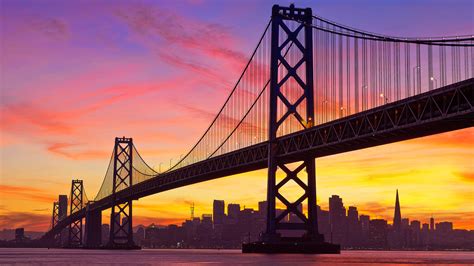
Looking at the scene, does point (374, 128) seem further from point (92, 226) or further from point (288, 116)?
point (92, 226)

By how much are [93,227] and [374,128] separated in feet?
334

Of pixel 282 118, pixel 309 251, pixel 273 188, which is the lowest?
pixel 309 251

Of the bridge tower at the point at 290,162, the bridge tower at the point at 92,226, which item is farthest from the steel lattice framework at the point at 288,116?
the bridge tower at the point at 92,226

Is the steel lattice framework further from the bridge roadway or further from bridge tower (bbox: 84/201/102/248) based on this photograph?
bridge tower (bbox: 84/201/102/248)

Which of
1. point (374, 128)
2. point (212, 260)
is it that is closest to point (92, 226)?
point (212, 260)

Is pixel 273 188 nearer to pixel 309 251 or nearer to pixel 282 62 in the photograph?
pixel 309 251

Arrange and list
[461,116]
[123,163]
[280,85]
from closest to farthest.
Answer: [461,116]
[280,85]
[123,163]

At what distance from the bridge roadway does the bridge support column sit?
69.0 metres

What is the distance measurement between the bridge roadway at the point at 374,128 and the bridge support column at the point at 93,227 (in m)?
69.0

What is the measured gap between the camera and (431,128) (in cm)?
4531

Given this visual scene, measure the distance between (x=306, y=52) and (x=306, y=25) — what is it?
2.07 m

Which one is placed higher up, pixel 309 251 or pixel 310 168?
pixel 310 168

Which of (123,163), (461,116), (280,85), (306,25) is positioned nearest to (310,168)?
(280,85)

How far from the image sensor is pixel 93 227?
14512 cm
